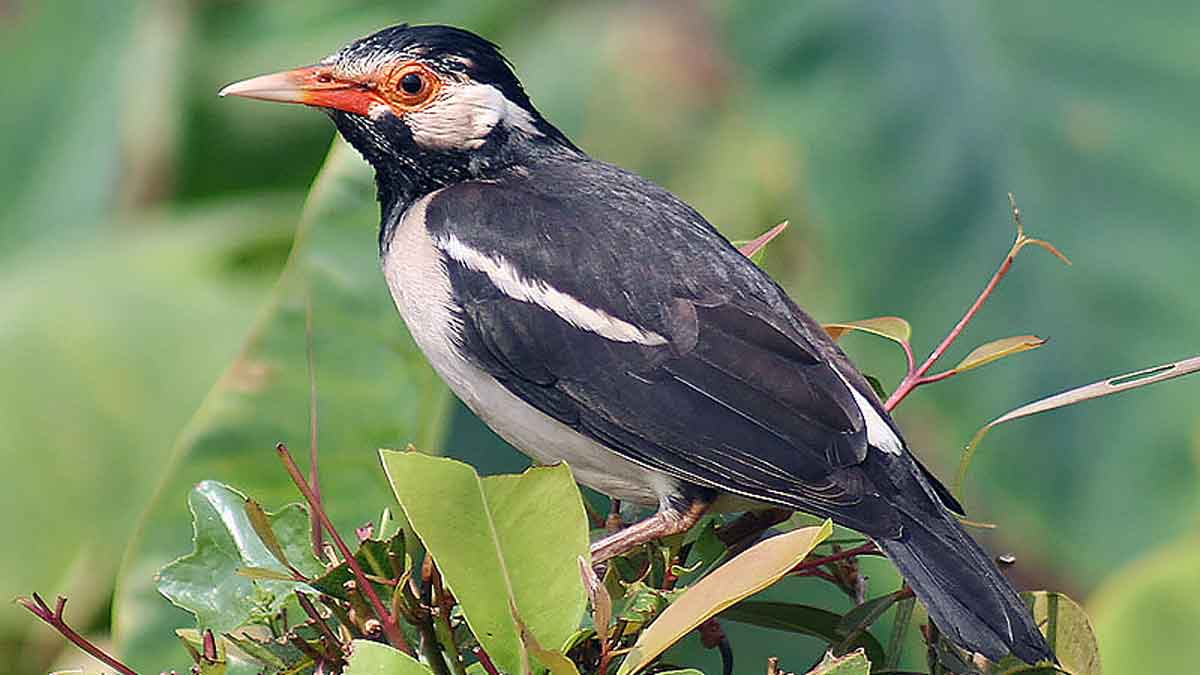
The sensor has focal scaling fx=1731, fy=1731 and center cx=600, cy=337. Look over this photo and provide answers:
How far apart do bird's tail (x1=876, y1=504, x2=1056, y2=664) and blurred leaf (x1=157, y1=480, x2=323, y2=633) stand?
697mm

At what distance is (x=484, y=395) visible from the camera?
8.14 feet

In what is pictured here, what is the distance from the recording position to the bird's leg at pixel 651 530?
6.92ft

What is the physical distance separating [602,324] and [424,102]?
51cm

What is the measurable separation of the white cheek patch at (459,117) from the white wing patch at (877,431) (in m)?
0.72

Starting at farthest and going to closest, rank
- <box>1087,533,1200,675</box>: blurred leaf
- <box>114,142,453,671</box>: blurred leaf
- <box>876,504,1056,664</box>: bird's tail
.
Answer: <box>1087,533,1200,675</box>: blurred leaf → <box>114,142,453,671</box>: blurred leaf → <box>876,504,1056,664</box>: bird's tail

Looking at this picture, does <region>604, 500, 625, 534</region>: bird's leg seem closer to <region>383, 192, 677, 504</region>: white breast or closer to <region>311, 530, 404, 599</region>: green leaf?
<region>383, 192, 677, 504</region>: white breast

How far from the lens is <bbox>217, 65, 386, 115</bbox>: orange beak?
249 centimetres

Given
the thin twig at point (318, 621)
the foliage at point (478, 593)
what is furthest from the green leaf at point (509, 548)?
the thin twig at point (318, 621)

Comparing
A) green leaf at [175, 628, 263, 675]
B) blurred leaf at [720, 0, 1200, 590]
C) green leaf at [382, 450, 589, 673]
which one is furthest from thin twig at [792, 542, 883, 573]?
blurred leaf at [720, 0, 1200, 590]

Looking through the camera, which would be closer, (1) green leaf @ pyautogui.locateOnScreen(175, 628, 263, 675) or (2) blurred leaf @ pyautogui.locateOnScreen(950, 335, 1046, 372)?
(1) green leaf @ pyautogui.locateOnScreen(175, 628, 263, 675)

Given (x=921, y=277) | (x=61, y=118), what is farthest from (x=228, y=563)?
(x=61, y=118)

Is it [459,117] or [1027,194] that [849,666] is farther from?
[1027,194]

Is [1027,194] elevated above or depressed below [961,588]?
below

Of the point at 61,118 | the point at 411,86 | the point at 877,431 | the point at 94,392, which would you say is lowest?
the point at 94,392
